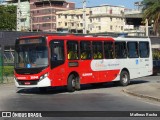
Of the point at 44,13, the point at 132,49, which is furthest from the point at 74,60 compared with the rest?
the point at 44,13

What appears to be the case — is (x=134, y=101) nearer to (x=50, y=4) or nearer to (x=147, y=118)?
(x=147, y=118)

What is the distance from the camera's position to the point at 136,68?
28.8m

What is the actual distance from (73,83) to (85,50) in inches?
80.0

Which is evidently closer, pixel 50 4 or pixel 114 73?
pixel 114 73

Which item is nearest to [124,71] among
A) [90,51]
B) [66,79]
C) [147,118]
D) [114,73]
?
[114,73]

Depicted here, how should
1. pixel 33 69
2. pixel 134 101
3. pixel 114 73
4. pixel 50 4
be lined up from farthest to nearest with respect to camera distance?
pixel 50 4 → pixel 114 73 → pixel 33 69 → pixel 134 101

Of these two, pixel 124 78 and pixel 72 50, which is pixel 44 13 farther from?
pixel 72 50

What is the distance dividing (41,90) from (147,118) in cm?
1337

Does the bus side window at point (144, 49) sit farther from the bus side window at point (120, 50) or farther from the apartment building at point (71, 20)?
the apartment building at point (71, 20)

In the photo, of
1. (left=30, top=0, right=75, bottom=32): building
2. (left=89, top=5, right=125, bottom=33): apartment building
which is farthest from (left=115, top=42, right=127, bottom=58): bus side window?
(left=30, top=0, right=75, bottom=32): building

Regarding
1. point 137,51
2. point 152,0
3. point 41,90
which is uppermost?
point 152,0

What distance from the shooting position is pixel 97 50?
25875mm

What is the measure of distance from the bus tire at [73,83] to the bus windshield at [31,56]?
195 cm

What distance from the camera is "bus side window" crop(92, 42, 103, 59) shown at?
25625 millimetres
